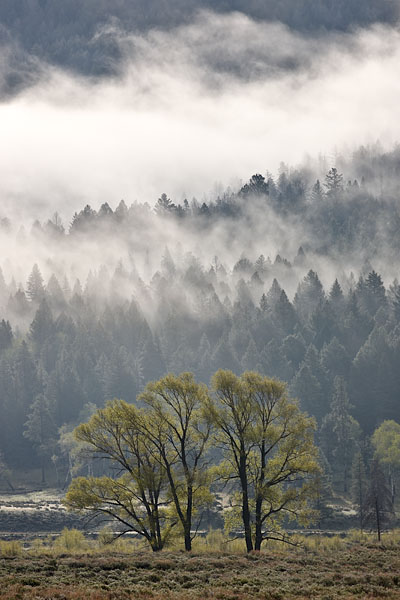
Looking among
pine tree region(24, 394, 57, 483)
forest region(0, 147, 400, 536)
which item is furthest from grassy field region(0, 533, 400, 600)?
pine tree region(24, 394, 57, 483)

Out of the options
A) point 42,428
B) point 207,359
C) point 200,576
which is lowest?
point 200,576

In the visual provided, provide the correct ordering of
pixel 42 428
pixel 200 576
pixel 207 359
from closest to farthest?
pixel 200 576, pixel 42 428, pixel 207 359

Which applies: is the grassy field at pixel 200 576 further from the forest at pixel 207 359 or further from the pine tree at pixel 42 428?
the pine tree at pixel 42 428

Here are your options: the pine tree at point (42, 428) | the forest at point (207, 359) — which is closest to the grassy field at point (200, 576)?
the forest at point (207, 359)

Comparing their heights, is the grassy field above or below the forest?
below

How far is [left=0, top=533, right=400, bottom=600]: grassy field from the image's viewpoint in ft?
82.4

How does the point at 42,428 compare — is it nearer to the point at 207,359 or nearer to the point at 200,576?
the point at 207,359

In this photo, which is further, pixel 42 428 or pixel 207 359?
pixel 207 359

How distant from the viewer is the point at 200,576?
28.8 m

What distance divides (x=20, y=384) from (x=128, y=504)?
114458 millimetres

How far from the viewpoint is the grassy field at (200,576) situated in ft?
82.4

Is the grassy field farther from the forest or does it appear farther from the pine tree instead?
the pine tree

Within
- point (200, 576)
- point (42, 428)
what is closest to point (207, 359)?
point (42, 428)

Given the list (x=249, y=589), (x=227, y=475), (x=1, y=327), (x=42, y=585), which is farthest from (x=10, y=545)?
(x=1, y=327)
